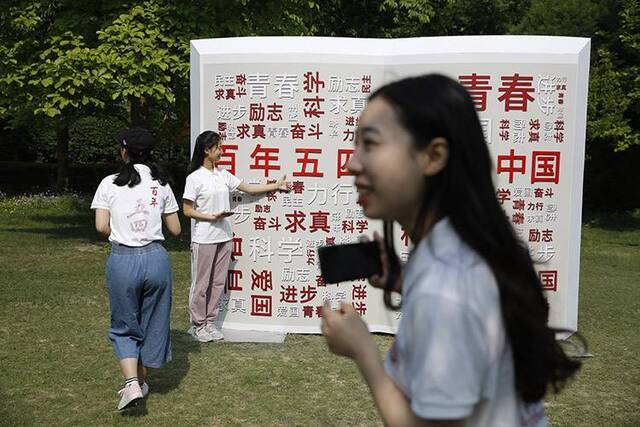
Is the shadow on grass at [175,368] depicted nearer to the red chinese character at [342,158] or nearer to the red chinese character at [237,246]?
the red chinese character at [237,246]

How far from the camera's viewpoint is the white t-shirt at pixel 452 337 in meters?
1.16

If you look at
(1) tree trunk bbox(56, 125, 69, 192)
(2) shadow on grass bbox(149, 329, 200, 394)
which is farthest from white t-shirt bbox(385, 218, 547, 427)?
(1) tree trunk bbox(56, 125, 69, 192)

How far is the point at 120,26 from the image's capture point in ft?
35.6

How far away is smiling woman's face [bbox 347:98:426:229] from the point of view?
1.28 meters

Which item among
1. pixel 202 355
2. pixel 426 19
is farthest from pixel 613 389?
pixel 426 19

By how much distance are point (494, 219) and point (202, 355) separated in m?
4.89

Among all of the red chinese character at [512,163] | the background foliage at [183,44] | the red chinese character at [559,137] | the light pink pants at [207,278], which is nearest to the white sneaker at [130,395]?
the light pink pants at [207,278]

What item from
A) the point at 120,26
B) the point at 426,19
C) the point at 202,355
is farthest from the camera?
the point at 426,19

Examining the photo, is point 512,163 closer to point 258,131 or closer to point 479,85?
point 479,85

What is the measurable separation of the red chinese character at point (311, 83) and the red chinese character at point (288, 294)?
5.66 feet

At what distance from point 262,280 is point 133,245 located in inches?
81.9

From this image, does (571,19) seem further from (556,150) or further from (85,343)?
(85,343)

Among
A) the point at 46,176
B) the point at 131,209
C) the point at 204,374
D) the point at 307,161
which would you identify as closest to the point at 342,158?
the point at 307,161

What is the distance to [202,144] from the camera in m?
5.95
